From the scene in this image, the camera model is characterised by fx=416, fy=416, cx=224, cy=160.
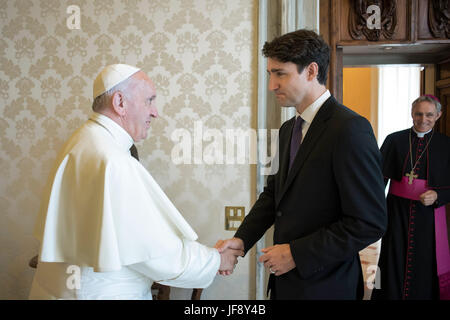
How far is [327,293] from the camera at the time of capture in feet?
5.61

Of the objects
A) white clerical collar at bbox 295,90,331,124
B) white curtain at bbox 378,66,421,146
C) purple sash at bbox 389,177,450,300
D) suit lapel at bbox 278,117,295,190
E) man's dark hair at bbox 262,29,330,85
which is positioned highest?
white curtain at bbox 378,66,421,146

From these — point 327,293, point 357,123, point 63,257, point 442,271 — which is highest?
point 357,123

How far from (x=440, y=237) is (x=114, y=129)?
3158 millimetres

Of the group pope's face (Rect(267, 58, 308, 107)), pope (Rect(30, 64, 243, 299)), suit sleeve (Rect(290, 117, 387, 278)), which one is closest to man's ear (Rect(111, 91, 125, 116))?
pope (Rect(30, 64, 243, 299))

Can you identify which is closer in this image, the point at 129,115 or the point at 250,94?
the point at 129,115

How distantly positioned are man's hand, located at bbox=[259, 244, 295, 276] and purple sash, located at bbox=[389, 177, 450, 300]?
7.95ft

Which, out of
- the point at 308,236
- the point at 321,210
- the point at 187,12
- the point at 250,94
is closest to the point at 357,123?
the point at 321,210

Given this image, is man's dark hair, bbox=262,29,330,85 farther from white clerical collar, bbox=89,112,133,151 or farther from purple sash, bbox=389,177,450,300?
purple sash, bbox=389,177,450,300

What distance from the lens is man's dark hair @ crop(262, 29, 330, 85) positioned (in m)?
1.81

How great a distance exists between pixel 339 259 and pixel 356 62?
288 cm

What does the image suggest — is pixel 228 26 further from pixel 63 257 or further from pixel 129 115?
pixel 63 257

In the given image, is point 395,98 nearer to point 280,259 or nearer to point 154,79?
point 154,79

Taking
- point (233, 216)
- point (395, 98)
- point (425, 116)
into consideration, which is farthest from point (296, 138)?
point (395, 98)

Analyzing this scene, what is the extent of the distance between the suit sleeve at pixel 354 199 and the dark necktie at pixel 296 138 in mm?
295
